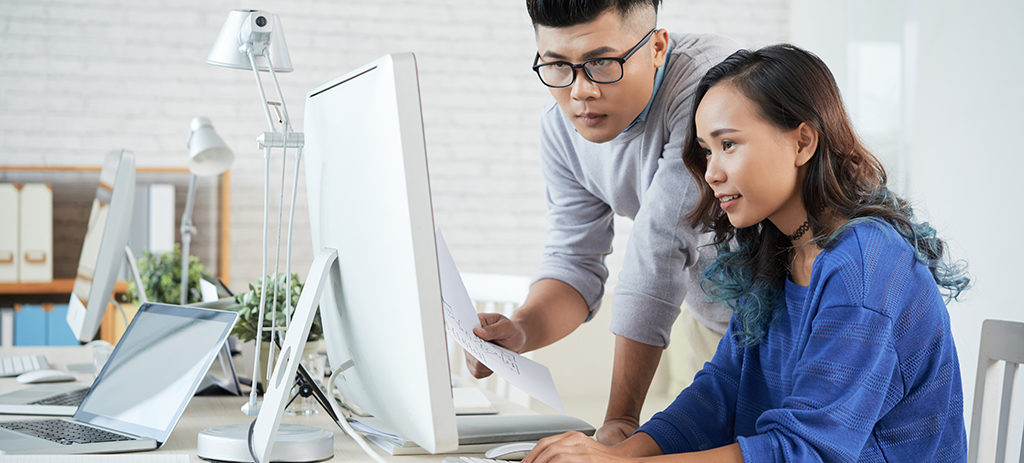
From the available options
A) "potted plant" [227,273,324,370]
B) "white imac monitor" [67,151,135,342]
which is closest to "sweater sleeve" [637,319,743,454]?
"potted plant" [227,273,324,370]

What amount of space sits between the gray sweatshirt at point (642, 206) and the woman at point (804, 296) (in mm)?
77

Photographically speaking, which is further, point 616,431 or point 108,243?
point 108,243

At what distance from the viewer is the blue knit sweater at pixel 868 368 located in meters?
0.87

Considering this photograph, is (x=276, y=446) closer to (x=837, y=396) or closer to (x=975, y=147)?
(x=837, y=396)

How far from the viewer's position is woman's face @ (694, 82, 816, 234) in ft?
3.38

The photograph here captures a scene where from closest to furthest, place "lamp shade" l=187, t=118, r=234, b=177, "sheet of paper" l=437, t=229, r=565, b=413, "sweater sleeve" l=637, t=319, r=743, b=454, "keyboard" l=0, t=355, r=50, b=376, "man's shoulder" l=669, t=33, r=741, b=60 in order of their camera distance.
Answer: "sheet of paper" l=437, t=229, r=565, b=413 < "sweater sleeve" l=637, t=319, r=743, b=454 < "man's shoulder" l=669, t=33, r=741, b=60 < "keyboard" l=0, t=355, r=50, b=376 < "lamp shade" l=187, t=118, r=234, b=177

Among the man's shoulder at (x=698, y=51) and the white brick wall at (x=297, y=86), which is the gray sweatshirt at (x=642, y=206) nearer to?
the man's shoulder at (x=698, y=51)

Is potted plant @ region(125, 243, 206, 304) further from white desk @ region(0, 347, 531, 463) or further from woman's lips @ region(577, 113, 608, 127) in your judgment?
woman's lips @ region(577, 113, 608, 127)

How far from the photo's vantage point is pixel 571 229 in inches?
64.3

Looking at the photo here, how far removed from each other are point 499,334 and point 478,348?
0.33 meters

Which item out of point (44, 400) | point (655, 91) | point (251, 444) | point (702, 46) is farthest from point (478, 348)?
point (44, 400)

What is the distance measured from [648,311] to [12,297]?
323 cm

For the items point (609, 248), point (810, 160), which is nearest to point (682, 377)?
point (609, 248)

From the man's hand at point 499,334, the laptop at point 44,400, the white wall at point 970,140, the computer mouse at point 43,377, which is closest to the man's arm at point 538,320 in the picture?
the man's hand at point 499,334
